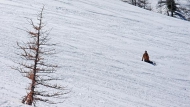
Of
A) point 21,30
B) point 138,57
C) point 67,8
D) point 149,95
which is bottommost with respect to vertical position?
point 149,95

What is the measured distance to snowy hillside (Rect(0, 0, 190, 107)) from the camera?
1814 cm

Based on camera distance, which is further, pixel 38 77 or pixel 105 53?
pixel 105 53

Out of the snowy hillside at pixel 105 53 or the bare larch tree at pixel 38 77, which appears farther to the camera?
the snowy hillside at pixel 105 53

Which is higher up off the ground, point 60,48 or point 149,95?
point 60,48

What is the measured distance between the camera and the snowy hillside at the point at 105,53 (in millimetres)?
18141

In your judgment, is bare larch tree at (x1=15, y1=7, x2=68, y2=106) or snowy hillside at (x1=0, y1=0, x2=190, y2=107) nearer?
bare larch tree at (x1=15, y1=7, x2=68, y2=106)

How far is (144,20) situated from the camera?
128 ft

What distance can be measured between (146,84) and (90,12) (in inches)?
752

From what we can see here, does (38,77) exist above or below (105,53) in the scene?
below

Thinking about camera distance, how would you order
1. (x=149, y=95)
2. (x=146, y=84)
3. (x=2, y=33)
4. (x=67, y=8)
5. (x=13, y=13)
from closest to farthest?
(x=149, y=95), (x=146, y=84), (x=2, y=33), (x=13, y=13), (x=67, y=8)

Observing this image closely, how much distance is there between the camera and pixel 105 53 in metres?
25.8

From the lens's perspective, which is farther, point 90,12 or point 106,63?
point 90,12

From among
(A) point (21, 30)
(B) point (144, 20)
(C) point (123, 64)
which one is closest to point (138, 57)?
(C) point (123, 64)

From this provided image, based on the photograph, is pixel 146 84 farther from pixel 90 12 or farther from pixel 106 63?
pixel 90 12
